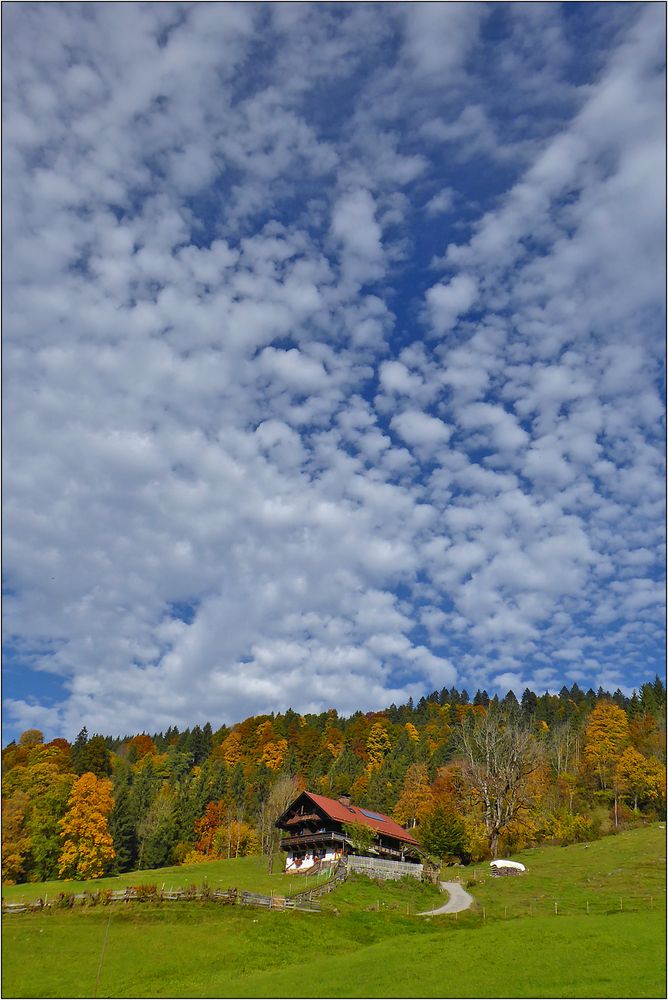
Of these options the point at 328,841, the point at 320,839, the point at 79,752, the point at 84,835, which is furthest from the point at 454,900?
the point at 79,752

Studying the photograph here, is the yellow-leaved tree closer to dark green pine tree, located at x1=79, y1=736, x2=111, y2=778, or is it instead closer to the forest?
the forest

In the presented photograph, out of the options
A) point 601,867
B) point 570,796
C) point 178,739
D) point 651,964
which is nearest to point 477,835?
point 601,867

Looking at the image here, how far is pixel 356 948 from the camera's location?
4288 cm

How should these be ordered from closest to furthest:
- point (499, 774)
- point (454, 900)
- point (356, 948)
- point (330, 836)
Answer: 1. point (356, 948)
2. point (454, 900)
3. point (330, 836)
4. point (499, 774)

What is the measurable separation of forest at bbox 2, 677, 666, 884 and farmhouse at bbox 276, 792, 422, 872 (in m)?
2.90

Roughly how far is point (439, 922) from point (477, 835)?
38.6 metres

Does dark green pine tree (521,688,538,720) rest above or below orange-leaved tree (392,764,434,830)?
above

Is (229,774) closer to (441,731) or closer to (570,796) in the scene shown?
(441,731)

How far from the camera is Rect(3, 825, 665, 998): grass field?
1299 inches

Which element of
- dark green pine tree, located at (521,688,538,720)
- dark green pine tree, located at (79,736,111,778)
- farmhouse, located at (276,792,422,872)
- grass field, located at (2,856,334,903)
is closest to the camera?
grass field, located at (2,856,334,903)

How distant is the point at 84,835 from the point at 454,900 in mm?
48033

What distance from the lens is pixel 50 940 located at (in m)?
42.7

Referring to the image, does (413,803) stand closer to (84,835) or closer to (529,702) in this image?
(84,835)

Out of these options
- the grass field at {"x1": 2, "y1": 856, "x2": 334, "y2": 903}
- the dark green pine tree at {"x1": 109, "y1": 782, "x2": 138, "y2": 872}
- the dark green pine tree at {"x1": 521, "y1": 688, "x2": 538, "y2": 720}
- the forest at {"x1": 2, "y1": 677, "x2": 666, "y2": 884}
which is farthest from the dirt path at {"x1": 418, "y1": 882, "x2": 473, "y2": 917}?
the dark green pine tree at {"x1": 521, "y1": 688, "x2": 538, "y2": 720}
